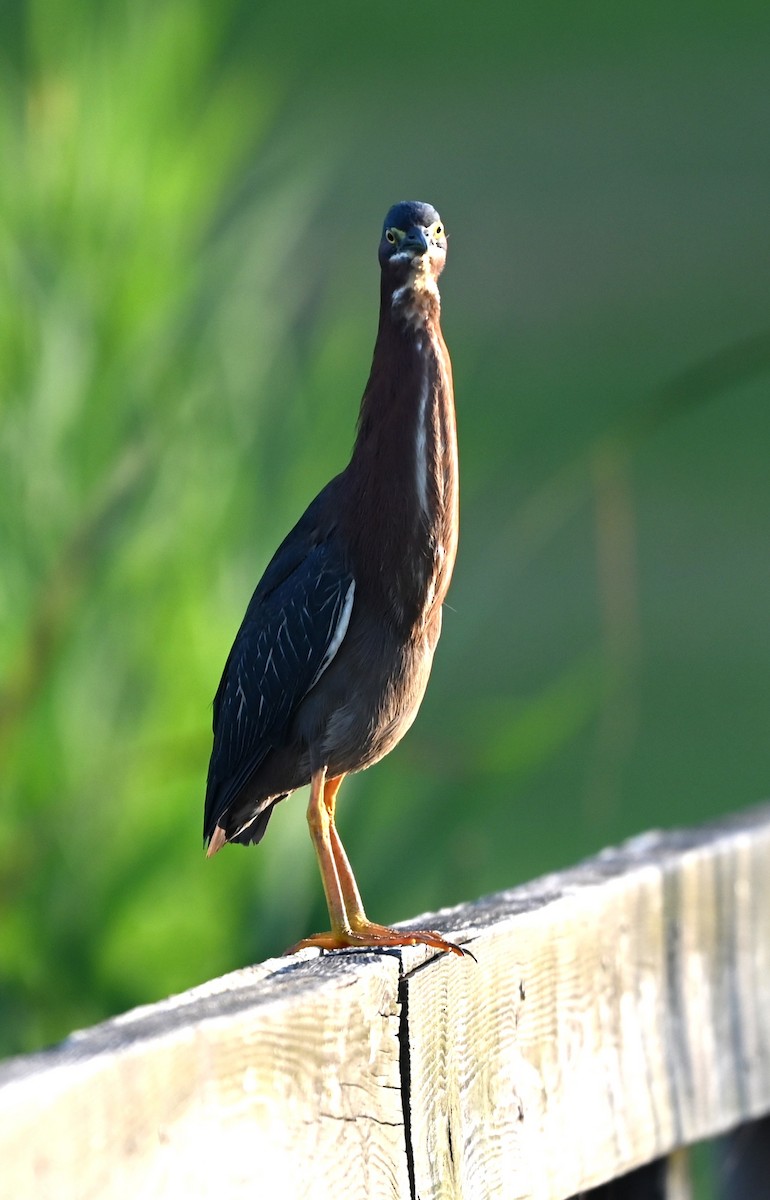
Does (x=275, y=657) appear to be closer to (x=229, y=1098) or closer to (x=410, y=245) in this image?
(x=410, y=245)

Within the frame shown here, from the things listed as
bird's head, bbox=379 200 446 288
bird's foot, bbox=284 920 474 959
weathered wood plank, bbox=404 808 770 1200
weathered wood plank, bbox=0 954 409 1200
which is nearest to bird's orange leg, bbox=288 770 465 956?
bird's foot, bbox=284 920 474 959

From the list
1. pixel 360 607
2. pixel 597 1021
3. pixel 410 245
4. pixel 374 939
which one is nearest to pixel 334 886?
pixel 374 939

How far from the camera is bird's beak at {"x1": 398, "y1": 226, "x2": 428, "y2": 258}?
5.35 feet

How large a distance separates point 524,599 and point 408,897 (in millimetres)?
3870

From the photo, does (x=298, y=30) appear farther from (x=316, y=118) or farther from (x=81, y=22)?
(x=81, y=22)

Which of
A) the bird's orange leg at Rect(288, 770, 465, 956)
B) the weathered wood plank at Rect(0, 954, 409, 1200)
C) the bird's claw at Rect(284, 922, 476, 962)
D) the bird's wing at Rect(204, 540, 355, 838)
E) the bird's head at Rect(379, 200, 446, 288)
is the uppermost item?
the bird's head at Rect(379, 200, 446, 288)

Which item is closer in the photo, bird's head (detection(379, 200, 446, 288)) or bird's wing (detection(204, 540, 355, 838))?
bird's head (detection(379, 200, 446, 288))

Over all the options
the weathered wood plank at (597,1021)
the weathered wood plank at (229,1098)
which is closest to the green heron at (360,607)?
the weathered wood plank at (597,1021)

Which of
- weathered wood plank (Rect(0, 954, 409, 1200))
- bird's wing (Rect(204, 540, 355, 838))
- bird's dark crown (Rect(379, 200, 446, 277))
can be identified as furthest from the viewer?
bird's wing (Rect(204, 540, 355, 838))

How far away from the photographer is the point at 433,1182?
121 cm

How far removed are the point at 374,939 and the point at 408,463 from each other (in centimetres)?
46

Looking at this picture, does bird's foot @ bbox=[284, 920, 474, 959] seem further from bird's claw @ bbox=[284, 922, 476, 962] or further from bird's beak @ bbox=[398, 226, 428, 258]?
bird's beak @ bbox=[398, 226, 428, 258]

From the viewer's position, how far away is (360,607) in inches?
71.8

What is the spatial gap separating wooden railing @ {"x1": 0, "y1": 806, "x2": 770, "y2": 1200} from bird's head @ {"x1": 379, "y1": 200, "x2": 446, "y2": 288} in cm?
57
